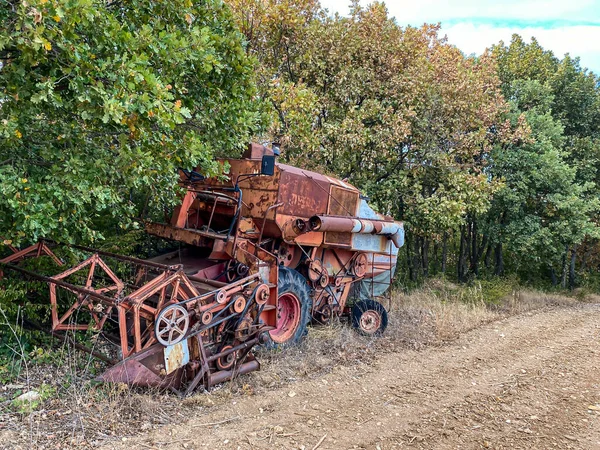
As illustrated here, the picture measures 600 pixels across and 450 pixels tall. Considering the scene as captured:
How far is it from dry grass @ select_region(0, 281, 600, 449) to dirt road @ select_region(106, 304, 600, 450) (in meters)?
0.21

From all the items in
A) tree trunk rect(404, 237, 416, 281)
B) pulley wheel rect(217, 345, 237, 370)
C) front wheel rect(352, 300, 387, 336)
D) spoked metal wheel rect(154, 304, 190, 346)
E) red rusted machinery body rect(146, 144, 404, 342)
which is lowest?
tree trunk rect(404, 237, 416, 281)

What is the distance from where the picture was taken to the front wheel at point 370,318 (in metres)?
7.77

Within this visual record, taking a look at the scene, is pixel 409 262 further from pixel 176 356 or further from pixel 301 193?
pixel 176 356

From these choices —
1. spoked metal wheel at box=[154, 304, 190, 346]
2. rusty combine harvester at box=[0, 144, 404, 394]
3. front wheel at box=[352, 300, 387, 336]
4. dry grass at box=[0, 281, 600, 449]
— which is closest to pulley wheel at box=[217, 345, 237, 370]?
rusty combine harvester at box=[0, 144, 404, 394]

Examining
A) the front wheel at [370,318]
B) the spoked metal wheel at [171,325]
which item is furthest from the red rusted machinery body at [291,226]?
the spoked metal wheel at [171,325]

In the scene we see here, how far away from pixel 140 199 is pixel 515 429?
21.2 feet

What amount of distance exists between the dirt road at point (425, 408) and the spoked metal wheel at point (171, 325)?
808 mm

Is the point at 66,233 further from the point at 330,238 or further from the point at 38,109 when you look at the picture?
the point at 330,238

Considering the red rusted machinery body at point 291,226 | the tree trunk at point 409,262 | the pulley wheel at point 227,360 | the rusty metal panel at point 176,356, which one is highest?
the red rusted machinery body at point 291,226

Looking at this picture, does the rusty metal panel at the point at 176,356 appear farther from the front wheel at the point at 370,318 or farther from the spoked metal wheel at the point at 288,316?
the front wheel at the point at 370,318

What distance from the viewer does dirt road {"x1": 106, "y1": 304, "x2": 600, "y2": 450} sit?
418 cm

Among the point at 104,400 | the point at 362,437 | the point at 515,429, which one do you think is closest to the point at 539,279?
the point at 515,429

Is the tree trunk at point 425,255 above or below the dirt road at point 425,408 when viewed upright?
below

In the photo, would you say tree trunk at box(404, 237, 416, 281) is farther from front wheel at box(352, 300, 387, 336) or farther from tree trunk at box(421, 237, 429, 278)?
front wheel at box(352, 300, 387, 336)
